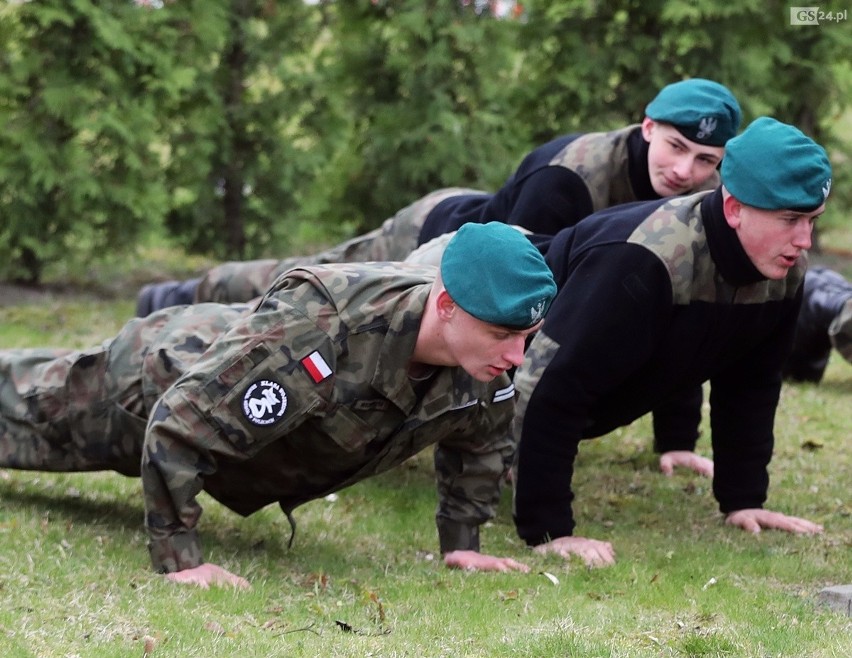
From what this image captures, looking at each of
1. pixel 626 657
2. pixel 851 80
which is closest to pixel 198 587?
pixel 626 657

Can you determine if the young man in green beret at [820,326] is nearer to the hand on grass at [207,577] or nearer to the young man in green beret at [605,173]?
the young man in green beret at [605,173]

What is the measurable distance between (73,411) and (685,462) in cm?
332

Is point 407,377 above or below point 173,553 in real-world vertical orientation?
above

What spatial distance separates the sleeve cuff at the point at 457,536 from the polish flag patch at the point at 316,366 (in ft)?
3.35

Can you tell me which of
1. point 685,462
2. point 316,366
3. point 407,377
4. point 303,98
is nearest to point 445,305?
point 407,377

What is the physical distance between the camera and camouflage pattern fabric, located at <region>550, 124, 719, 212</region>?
6.44 meters

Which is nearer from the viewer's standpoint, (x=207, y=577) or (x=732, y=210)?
(x=207, y=577)

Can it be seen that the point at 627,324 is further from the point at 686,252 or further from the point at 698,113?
the point at 698,113

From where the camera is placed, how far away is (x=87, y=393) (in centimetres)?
533

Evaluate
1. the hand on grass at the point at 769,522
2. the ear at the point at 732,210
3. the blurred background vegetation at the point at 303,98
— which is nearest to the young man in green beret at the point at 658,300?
the ear at the point at 732,210

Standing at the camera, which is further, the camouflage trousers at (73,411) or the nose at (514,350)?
the camouflage trousers at (73,411)

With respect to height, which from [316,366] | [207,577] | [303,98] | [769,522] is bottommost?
[769,522]

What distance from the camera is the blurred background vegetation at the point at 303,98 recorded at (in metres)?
11.0

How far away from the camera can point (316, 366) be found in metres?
4.44
